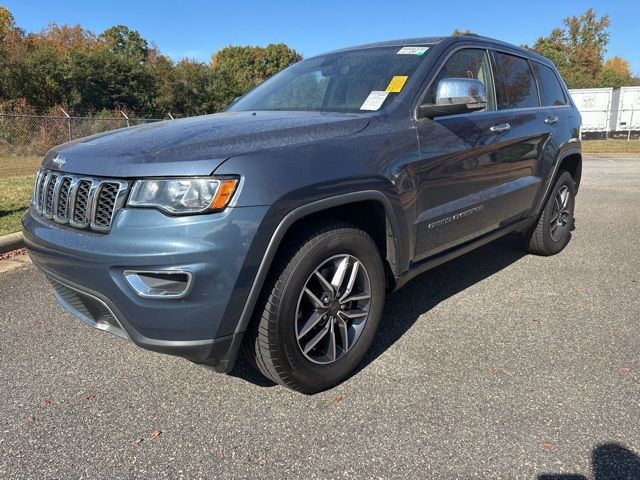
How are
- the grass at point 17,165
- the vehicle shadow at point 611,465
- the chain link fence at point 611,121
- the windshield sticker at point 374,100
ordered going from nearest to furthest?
1. the vehicle shadow at point 611,465
2. the windshield sticker at point 374,100
3. the grass at point 17,165
4. the chain link fence at point 611,121

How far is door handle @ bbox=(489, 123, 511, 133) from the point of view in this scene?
144 inches

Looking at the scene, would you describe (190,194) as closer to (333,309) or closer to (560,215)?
(333,309)

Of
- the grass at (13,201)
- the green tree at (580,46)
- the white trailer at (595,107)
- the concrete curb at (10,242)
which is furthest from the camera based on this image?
the green tree at (580,46)

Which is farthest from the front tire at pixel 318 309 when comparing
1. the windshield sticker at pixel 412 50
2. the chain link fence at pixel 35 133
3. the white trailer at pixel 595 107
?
the white trailer at pixel 595 107

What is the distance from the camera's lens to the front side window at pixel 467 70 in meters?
3.20

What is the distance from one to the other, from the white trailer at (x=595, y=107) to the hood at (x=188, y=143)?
95.0ft

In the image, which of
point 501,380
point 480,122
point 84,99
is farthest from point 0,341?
point 84,99

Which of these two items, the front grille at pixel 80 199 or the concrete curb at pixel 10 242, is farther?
the concrete curb at pixel 10 242

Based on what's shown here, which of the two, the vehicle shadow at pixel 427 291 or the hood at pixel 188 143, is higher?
the hood at pixel 188 143

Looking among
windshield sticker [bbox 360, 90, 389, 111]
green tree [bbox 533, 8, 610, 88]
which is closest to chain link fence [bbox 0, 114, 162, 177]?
windshield sticker [bbox 360, 90, 389, 111]

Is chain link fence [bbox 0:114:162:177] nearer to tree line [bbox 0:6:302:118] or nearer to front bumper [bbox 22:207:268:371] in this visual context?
tree line [bbox 0:6:302:118]

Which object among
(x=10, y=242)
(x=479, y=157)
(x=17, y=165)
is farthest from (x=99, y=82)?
(x=479, y=157)

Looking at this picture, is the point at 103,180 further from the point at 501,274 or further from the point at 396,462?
the point at 501,274

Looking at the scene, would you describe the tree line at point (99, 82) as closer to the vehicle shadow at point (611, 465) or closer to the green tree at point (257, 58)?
the vehicle shadow at point (611, 465)
